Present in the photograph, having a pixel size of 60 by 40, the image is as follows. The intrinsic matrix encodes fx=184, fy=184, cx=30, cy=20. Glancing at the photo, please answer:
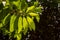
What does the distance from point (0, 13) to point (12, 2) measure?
0.75 ft

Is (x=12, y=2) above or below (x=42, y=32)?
above

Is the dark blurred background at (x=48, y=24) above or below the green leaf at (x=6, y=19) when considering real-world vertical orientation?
below

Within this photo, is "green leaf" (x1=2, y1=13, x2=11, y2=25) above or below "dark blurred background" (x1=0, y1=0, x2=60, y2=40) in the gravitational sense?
above

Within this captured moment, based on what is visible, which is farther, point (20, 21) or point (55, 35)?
point (55, 35)

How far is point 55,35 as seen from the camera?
134 inches

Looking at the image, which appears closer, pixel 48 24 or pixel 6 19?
pixel 6 19

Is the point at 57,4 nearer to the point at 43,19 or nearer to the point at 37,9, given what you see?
the point at 43,19

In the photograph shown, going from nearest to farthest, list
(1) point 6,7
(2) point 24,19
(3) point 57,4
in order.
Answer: (2) point 24,19 → (1) point 6,7 → (3) point 57,4

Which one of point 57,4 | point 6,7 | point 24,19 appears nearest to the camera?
point 24,19

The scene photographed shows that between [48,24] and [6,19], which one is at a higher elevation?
[6,19]

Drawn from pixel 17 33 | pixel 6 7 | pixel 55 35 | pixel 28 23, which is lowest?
pixel 55 35

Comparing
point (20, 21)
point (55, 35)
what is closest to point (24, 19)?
point (20, 21)

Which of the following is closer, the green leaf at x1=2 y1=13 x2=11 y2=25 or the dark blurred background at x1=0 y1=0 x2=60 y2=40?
the green leaf at x1=2 y1=13 x2=11 y2=25

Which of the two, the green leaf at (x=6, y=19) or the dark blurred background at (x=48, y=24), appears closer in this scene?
the green leaf at (x=6, y=19)
